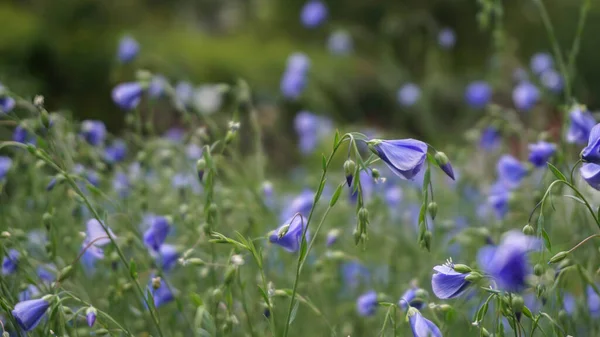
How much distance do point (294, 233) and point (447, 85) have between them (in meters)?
6.14

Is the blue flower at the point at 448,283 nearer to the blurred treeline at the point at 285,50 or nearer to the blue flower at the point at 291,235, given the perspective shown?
the blue flower at the point at 291,235

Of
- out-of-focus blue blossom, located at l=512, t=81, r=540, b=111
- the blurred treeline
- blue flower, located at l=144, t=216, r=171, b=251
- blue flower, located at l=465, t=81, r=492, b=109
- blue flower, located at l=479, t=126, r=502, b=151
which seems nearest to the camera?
blue flower, located at l=144, t=216, r=171, b=251

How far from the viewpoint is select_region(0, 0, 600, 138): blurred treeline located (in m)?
6.70

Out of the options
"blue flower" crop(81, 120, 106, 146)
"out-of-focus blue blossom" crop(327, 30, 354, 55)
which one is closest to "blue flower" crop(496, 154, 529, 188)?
"blue flower" crop(81, 120, 106, 146)

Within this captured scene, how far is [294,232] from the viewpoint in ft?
4.37

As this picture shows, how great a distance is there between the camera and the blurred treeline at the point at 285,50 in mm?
6695

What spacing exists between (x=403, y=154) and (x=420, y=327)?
0.91 feet

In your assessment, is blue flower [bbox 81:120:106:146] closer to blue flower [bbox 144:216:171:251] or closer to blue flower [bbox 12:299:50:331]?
blue flower [bbox 144:216:171:251]

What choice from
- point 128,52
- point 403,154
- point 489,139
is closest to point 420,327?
point 403,154

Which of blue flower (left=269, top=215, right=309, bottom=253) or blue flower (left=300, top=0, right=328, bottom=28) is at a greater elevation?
blue flower (left=269, top=215, right=309, bottom=253)

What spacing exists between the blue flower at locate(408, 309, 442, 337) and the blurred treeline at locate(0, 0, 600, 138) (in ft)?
13.9

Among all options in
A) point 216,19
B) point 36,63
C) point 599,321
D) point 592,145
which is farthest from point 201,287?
point 216,19

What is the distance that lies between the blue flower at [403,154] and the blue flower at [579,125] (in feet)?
2.14

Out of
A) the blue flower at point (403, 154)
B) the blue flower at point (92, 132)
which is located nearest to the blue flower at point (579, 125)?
the blue flower at point (403, 154)
